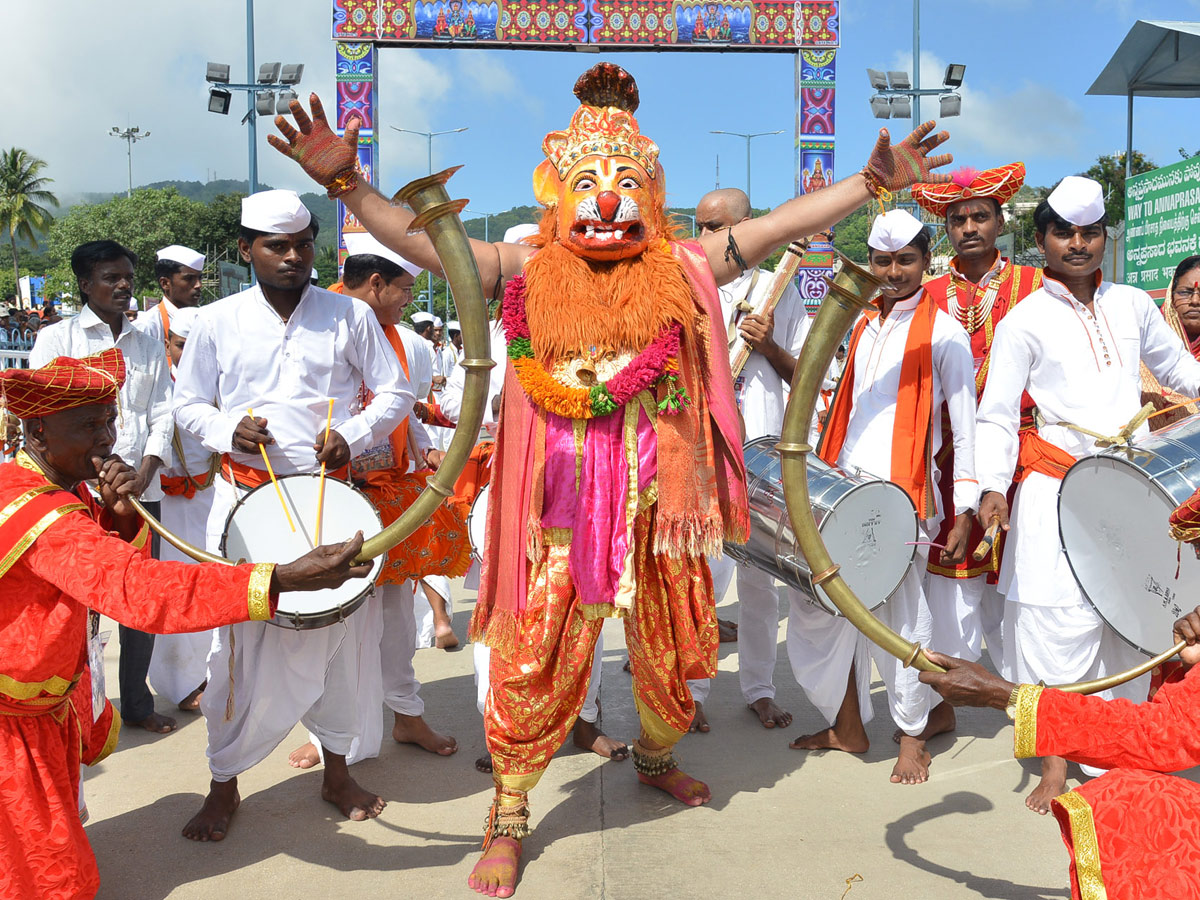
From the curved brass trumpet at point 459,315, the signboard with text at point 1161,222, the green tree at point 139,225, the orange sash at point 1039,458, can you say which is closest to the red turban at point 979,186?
the orange sash at point 1039,458

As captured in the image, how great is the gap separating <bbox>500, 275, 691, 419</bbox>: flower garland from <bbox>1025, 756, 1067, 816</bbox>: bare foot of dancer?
2.05m

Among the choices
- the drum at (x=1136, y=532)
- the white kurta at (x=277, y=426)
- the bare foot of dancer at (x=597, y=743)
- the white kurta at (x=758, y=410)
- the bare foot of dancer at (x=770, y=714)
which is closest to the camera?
the drum at (x=1136, y=532)

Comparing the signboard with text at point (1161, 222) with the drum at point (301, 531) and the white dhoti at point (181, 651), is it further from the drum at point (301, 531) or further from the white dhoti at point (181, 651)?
the drum at point (301, 531)

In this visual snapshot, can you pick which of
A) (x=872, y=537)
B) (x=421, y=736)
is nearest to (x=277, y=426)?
(x=421, y=736)

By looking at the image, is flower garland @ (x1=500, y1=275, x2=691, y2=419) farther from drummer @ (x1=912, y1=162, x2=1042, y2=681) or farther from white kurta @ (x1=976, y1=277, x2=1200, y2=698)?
drummer @ (x1=912, y1=162, x2=1042, y2=681)

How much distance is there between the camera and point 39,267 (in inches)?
3578

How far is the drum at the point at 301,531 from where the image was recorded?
11.4 ft

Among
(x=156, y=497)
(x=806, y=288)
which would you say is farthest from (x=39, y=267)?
(x=156, y=497)

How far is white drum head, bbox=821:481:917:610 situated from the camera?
3.91 m

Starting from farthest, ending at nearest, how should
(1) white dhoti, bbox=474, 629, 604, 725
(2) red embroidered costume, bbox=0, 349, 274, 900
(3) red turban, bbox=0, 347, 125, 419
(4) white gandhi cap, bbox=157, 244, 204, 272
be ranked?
1. (4) white gandhi cap, bbox=157, 244, 204, 272
2. (1) white dhoti, bbox=474, 629, 604, 725
3. (3) red turban, bbox=0, 347, 125, 419
4. (2) red embroidered costume, bbox=0, 349, 274, 900

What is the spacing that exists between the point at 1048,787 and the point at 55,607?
3.53 meters

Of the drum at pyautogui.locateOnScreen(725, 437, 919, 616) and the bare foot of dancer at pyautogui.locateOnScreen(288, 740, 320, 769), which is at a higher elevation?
the drum at pyautogui.locateOnScreen(725, 437, 919, 616)

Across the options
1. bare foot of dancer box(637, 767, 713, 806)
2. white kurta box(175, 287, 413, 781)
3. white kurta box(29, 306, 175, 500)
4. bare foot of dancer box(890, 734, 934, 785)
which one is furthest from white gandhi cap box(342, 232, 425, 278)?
bare foot of dancer box(890, 734, 934, 785)

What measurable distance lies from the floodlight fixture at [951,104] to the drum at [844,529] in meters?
19.3
